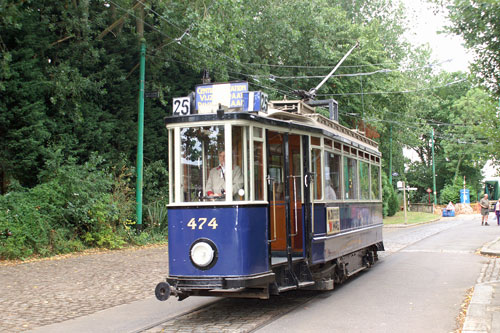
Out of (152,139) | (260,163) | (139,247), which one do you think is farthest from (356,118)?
(260,163)

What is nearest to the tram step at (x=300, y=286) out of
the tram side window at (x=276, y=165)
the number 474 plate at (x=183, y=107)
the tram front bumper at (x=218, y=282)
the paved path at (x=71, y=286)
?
the tram front bumper at (x=218, y=282)

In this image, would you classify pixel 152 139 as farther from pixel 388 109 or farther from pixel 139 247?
pixel 388 109

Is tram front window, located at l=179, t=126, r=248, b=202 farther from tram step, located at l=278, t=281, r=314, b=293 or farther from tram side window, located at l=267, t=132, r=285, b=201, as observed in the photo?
tram step, located at l=278, t=281, r=314, b=293

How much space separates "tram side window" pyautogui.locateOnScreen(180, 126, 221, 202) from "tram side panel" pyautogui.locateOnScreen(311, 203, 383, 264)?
2241 millimetres

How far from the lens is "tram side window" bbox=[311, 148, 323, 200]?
9180mm

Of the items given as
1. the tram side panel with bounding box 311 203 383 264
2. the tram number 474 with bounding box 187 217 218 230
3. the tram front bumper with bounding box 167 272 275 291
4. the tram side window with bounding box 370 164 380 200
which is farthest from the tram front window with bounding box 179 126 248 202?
the tram side window with bounding box 370 164 380 200

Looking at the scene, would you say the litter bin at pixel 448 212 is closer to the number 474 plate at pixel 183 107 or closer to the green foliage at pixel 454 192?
the green foliage at pixel 454 192

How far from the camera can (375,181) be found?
1405cm

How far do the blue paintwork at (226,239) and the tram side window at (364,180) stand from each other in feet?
16.5

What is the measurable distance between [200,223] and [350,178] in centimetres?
470

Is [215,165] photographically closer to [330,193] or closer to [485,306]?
[330,193]

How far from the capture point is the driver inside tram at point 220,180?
298 inches

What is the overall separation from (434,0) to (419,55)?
41561mm

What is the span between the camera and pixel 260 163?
7926mm
